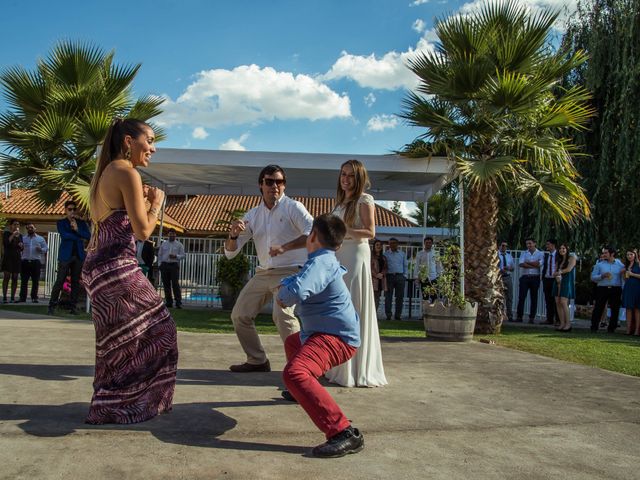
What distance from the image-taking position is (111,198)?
3.49 m

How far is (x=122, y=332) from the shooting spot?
3.47 meters

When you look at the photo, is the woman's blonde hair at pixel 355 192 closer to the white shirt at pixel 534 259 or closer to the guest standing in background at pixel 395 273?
the guest standing in background at pixel 395 273

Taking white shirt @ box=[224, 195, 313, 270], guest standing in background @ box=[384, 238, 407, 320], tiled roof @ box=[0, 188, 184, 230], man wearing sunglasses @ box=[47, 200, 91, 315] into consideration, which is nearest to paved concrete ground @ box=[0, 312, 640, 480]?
white shirt @ box=[224, 195, 313, 270]

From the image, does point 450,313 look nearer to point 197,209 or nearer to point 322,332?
point 322,332

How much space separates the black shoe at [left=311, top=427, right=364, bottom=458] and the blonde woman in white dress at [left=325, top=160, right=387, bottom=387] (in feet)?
5.67

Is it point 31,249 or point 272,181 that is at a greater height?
point 272,181

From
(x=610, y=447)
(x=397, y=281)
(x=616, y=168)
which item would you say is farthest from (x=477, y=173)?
Answer: (x=616, y=168)

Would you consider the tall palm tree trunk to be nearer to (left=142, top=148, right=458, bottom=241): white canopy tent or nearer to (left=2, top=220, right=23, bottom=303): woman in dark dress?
(left=142, top=148, right=458, bottom=241): white canopy tent

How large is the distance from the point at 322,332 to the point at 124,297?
1264mm

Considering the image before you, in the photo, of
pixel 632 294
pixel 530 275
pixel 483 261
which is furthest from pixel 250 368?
pixel 530 275

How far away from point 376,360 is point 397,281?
321 inches

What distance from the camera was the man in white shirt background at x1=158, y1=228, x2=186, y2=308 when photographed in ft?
44.0

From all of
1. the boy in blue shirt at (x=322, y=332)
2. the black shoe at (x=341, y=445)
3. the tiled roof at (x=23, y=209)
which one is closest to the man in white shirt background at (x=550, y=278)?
the boy in blue shirt at (x=322, y=332)

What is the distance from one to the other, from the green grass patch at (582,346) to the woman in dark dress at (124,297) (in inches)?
212
